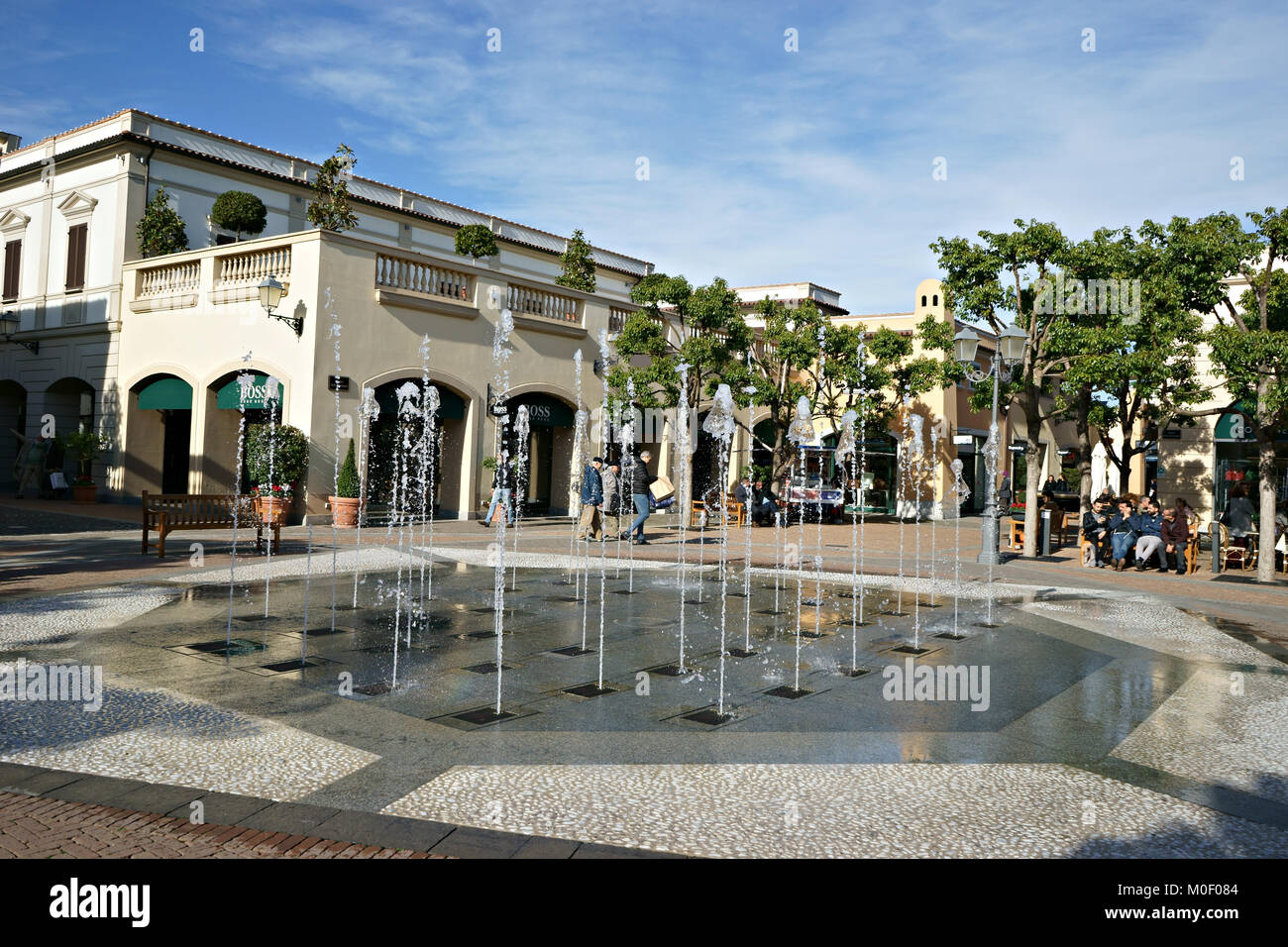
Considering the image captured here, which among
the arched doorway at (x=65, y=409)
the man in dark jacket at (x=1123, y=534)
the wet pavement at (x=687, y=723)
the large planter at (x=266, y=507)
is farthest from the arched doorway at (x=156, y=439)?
the man in dark jacket at (x=1123, y=534)

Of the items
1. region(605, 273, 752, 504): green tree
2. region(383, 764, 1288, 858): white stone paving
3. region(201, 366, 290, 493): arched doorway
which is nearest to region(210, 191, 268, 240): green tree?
region(201, 366, 290, 493): arched doorway

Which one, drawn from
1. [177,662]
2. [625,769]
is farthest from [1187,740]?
[177,662]

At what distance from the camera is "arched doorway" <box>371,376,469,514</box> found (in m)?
21.8

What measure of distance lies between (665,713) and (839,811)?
73.0 inches

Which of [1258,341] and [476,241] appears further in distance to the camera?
[476,241]

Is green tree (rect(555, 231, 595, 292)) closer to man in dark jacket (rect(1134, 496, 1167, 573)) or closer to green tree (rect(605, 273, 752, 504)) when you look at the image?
green tree (rect(605, 273, 752, 504))

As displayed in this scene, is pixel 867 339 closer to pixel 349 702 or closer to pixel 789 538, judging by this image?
pixel 789 538

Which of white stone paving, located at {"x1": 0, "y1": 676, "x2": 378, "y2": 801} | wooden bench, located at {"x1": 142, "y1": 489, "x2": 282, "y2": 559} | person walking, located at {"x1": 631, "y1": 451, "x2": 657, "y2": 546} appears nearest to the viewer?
white stone paving, located at {"x1": 0, "y1": 676, "x2": 378, "y2": 801}

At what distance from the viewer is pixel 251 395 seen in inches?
826

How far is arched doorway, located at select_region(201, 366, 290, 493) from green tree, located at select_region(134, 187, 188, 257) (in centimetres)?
514

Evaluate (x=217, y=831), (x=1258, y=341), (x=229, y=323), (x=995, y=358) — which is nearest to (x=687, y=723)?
(x=217, y=831)

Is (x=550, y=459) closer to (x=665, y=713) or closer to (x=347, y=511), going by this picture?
(x=347, y=511)

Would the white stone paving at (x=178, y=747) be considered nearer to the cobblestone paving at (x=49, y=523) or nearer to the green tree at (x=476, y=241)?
the cobblestone paving at (x=49, y=523)
